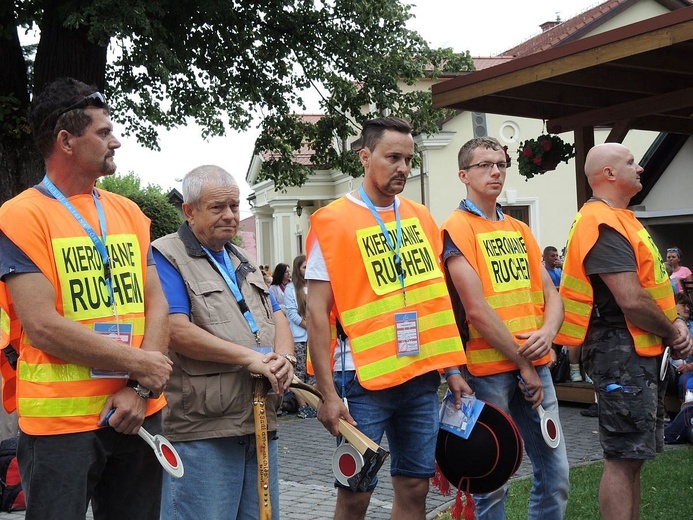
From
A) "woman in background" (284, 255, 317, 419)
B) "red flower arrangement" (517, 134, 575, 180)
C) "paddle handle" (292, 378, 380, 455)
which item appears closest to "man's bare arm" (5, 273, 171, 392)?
"paddle handle" (292, 378, 380, 455)

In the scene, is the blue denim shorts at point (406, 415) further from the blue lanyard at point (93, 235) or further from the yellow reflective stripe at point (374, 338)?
the blue lanyard at point (93, 235)

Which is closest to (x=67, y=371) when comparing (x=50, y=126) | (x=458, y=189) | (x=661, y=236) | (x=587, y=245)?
(x=50, y=126)

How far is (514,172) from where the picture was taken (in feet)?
92.8

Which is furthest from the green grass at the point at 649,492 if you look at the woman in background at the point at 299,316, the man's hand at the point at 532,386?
the woman in background at the point at 299,316

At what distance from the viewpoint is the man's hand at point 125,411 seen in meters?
3.15

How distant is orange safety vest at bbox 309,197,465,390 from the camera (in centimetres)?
413

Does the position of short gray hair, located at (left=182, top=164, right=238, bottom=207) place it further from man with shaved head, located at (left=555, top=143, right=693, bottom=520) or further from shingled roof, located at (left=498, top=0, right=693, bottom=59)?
shingled roof, located at (left=498, top=0, right=693, bottom=59)

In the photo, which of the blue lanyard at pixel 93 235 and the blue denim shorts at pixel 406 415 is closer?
the blue lanyard at pixel 93 235

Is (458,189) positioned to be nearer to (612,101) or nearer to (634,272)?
(612,101)

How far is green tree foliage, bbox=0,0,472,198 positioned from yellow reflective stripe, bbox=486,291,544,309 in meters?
8.95

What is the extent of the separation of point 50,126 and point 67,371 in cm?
86

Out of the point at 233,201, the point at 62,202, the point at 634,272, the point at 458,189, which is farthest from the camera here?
the point at 458,189

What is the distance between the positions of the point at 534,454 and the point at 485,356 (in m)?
0.60

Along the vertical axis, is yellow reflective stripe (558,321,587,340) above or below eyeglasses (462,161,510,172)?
below
